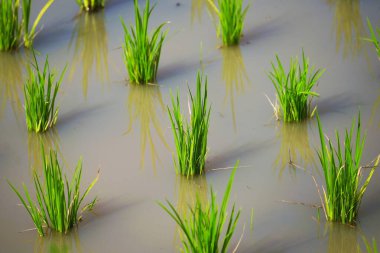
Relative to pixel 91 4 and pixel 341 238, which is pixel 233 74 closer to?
pixel 91 4

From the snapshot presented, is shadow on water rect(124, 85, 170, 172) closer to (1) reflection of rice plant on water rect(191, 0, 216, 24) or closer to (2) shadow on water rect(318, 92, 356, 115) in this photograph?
(2) shadow on water rect(318, 92, 356, 115)

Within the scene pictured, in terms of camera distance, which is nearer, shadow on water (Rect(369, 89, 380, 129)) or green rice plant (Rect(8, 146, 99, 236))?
green rice plant (Rect(8, 146, 99, 236))

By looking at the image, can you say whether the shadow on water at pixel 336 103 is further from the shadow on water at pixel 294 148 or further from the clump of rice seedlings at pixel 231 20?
the clump of rice seedlings at pixel 231 20

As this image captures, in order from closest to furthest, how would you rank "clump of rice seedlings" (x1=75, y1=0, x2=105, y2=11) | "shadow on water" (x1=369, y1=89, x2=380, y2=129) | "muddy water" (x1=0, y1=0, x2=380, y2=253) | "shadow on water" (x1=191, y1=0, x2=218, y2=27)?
"muddy water" (x1=0, y1=0, x2=380, y2=253) < "shadow on water" (x1=369, y1=89, x2=380, y2=129) < "shadow on water" (x1=191, y1=0, x2=218, y2=27) < "clump of rice seedlings" (x1=75, y1=0, x2=105, y2=11)

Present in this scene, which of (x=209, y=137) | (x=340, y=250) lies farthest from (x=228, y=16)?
(x=340, y=250)

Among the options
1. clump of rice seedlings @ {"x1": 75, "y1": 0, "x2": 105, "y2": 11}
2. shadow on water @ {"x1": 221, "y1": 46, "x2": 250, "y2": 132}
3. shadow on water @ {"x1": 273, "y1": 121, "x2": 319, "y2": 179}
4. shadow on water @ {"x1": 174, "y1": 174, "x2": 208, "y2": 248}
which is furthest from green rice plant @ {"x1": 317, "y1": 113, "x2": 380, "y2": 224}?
clump of rice seedlings @ {"x1": 75, "y1": 0, "x2": 105, "y2": 11}

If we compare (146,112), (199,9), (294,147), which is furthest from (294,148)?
(199,9)
